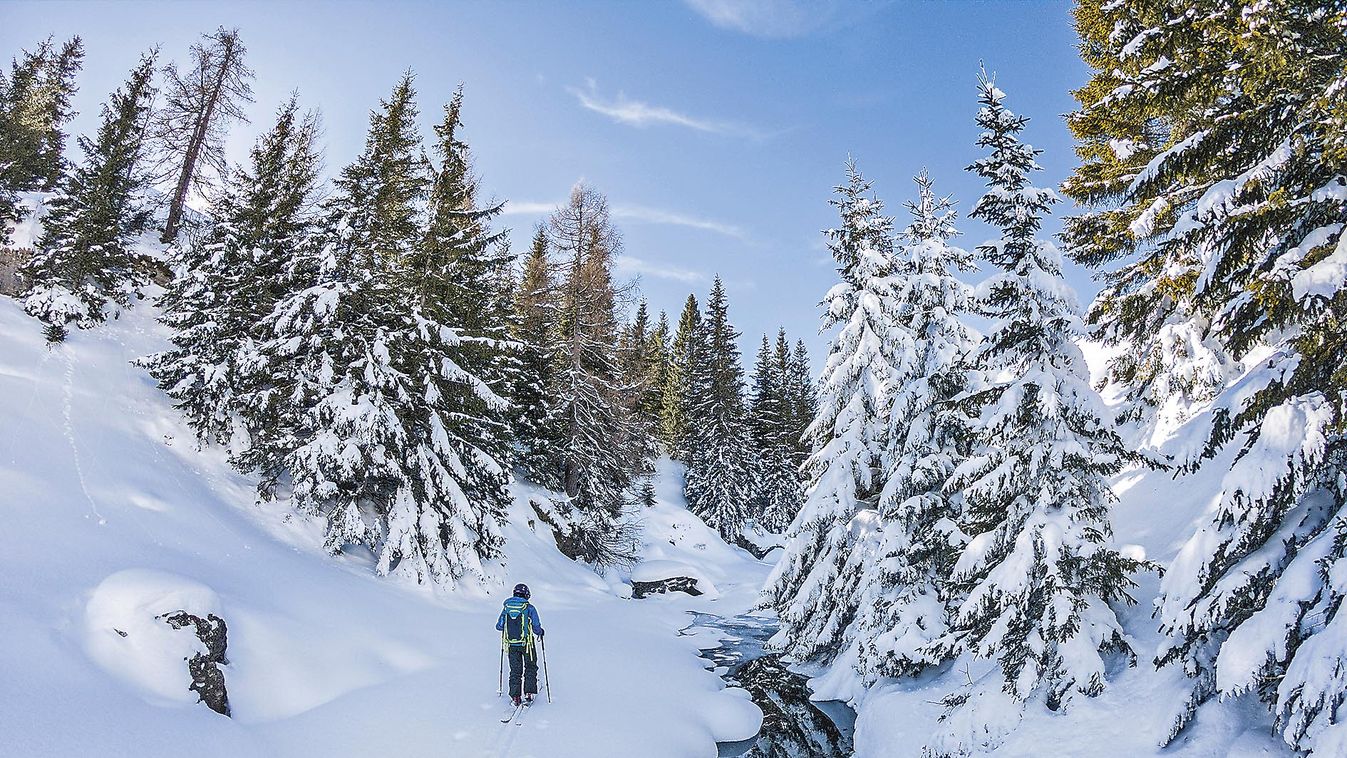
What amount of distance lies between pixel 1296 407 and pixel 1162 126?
51.1 ft

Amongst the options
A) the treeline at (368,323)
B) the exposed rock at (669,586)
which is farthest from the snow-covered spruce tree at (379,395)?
the exposed rock at (669,586)

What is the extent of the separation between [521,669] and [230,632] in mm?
A: 4465

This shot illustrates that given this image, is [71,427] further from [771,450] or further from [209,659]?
[771,450]

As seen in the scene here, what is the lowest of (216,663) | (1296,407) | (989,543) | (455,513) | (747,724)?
(747,724)

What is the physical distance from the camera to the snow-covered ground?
7066 mm

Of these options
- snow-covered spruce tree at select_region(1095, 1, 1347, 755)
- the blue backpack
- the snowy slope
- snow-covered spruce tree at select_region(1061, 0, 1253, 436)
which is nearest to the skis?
the blue backpack

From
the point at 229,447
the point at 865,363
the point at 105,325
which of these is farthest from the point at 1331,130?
the point at 105,325

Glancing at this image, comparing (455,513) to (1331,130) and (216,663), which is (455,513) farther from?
(1331,130)

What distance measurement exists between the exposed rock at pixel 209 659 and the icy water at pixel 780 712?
25.4ft

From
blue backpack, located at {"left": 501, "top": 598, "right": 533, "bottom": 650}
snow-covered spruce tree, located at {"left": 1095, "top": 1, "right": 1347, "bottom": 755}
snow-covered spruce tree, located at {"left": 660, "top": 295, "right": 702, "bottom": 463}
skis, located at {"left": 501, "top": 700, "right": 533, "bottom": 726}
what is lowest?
skis, located at {"left": 501, "top": 700, "right": 533, "bottom": 726}

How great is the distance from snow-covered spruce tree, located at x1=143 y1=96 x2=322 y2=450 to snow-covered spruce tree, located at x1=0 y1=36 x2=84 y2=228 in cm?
1169

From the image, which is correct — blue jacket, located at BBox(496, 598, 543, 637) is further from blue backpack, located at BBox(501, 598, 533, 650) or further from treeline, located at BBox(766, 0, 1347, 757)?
treeline, located at BBox(766, 0, 1347, 757)

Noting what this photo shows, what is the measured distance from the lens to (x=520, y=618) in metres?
10.9

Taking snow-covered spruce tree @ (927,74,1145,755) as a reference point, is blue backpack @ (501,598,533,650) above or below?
below
